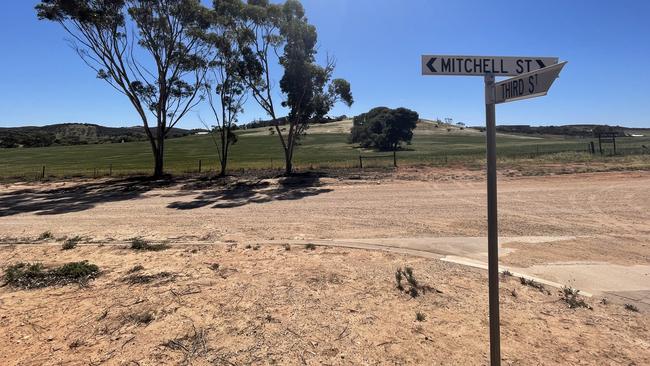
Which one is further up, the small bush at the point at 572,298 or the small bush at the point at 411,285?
the small bush at the point at 411,285

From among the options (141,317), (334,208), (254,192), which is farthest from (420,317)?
(254,192)

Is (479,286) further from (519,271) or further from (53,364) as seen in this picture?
(53,364)

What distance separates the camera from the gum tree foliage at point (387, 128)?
3044 inches

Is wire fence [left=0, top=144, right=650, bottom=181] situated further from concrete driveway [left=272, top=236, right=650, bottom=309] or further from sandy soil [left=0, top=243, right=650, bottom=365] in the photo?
sandy soil [left=0, top=243, right=650, bottom=365]

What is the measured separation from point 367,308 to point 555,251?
488 cm

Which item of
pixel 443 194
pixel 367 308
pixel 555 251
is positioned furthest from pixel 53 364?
pixel 443 194

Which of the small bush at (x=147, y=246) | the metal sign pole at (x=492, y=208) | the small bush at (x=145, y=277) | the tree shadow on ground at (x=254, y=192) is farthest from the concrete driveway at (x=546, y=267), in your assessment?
the tree shadow on ground at (x=254, y=192)

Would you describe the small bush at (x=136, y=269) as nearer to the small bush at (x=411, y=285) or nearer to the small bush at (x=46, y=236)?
the small bush at (x=411, y=285)

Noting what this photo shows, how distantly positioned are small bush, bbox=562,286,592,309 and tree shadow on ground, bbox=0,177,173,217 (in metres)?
14.8

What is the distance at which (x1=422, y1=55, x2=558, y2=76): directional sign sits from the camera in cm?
332

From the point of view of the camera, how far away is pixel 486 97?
3186 mm

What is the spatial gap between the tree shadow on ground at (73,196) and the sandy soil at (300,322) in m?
11.0

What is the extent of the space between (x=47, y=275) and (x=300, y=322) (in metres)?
4.15

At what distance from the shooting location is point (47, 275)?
6477 millimetres
